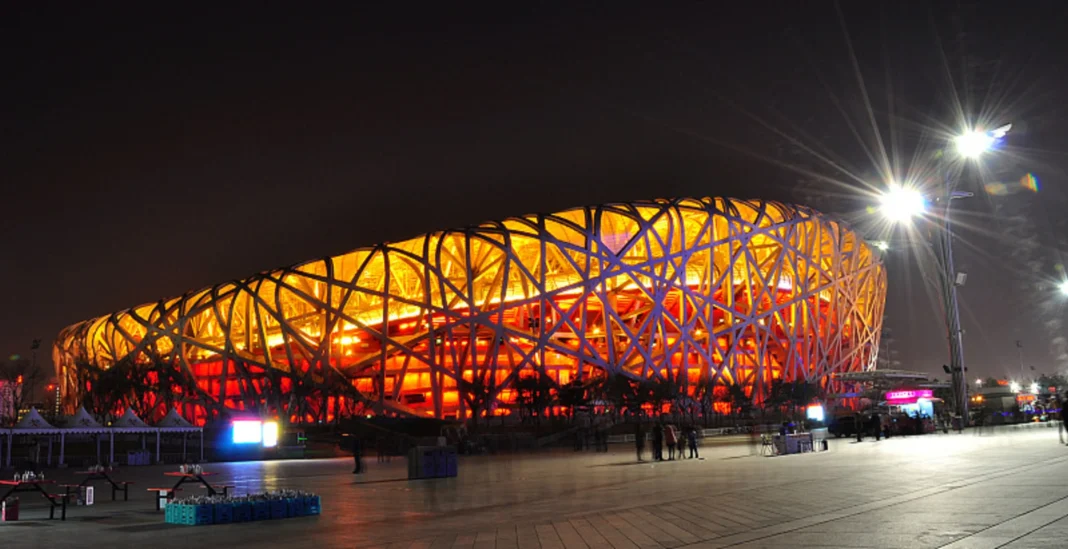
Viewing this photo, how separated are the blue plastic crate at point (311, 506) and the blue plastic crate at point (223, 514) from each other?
1.19 metres

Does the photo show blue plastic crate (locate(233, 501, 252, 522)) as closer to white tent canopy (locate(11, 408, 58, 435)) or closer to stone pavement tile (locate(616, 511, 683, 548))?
stone pavement tile (locate(616, 511, 683, 548))

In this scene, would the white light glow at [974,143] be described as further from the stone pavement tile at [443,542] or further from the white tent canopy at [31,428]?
the white tent canopy at [31,428]

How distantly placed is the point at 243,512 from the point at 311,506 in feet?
3.74

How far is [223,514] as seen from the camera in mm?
13180

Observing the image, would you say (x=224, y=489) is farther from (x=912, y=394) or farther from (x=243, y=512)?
(x=912, y=394)

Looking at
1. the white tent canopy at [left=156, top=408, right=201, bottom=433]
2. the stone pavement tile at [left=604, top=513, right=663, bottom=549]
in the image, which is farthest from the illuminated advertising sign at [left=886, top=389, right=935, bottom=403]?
the stone pavement tile at [left=604, top=513, right=663, bottom=549]

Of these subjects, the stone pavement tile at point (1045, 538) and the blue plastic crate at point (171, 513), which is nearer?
the stone pavement tile at point (1045, 538)

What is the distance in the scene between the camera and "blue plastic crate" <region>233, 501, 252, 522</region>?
13.3 metres

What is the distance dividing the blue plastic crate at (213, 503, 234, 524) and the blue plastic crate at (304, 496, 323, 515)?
3.89 feet

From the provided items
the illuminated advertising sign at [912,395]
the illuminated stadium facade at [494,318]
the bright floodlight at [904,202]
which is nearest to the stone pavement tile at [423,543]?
the bright floodlight at [904,202]

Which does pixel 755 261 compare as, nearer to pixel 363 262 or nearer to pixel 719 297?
pixel 719 297

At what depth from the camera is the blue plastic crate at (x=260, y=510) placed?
527 inches

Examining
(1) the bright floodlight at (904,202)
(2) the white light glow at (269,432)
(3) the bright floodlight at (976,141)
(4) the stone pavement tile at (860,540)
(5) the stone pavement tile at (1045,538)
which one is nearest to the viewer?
(5) the stone pavement tile at (1045,538)

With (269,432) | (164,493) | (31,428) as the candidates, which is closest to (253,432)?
(269,432)
